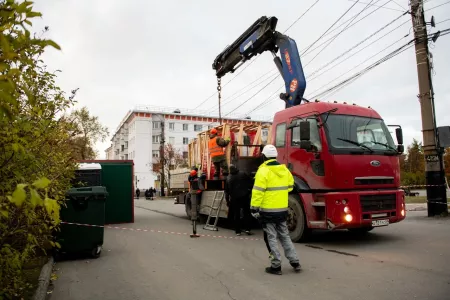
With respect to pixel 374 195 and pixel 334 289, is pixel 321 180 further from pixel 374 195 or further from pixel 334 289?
pixel 334 289

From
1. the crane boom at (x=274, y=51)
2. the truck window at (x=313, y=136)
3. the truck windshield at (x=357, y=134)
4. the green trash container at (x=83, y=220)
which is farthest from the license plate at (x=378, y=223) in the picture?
the green trash container at (x=83, y=220)

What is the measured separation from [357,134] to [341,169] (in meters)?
1.04

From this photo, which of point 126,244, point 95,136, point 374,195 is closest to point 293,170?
point 374,195

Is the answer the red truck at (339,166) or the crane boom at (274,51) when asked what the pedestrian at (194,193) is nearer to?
the red truck at (339,166)

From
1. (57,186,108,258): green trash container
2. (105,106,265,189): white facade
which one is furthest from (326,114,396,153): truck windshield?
(105,106,265,189): white facade

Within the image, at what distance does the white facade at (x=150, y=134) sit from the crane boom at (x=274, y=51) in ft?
150

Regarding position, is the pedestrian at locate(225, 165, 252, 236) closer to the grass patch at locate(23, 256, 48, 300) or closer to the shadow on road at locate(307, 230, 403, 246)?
the shadow on road at locate(307, 230, 403, 246)

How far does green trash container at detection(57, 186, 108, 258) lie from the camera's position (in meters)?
6.59

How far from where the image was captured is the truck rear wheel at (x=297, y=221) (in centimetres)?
773

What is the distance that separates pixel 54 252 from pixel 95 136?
39989mm

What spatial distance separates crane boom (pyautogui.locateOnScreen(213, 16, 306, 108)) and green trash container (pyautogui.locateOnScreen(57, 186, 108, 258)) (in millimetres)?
5434

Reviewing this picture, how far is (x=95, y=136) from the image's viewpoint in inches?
1748

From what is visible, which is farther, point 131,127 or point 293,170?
point 131,127

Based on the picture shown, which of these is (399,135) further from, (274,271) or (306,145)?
(274,271)
